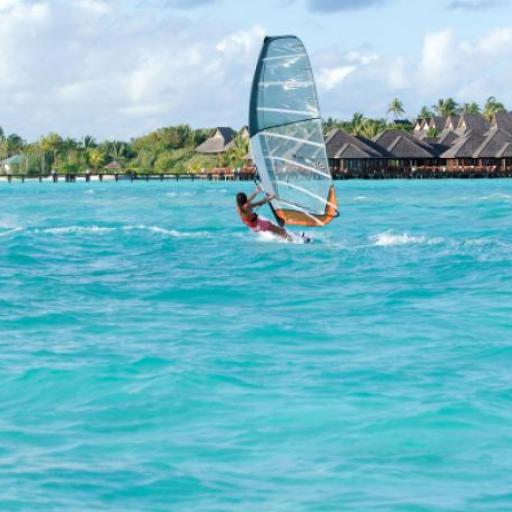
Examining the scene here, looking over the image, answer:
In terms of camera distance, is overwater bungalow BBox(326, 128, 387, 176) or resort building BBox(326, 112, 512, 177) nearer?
overwater bungalow BBox(326, 128, 387, 176)

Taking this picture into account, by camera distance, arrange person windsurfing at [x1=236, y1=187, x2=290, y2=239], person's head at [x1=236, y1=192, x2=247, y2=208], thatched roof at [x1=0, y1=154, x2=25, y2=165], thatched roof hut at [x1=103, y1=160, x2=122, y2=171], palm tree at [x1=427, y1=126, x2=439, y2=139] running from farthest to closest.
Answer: thatched roof at [x1=0, y1=154, x2=25, y2=165] → thatched roof hut at [x1=103, y1=160, x2=122, y2=171] → palm tree at [x1=427, y1=126, x2=439, y2=139] → person windsurfing at [x1=236, y1=187, x2=290, y2=239] → person's head at [x1=236, y1=192, x2=247, y2=208]

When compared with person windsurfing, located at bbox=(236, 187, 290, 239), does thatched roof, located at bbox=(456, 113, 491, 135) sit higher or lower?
higher

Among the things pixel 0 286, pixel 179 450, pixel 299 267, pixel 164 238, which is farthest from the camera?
pixel 164 238

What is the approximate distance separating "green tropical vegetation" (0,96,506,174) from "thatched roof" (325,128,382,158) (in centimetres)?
2062

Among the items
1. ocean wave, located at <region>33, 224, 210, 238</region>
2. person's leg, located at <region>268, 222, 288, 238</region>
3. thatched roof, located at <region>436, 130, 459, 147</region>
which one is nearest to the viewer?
person's leg, located at <region>268, 222, 288, 238</region>

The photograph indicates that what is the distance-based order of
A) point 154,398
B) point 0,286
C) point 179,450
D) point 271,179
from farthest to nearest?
point 271,179, point 0,286, point 154,398, point 179,450

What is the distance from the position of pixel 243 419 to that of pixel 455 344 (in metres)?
3.64

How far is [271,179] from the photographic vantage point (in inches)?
976

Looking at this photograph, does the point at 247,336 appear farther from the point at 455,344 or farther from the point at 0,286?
the point at 0,286

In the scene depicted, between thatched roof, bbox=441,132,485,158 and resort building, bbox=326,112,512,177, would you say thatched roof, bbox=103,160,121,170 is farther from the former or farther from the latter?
thatched roof, bbox=441,132,485,158

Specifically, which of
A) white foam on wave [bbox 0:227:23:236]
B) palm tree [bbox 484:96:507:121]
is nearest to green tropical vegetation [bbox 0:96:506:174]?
palm tree [bbox 484:96:507:121]

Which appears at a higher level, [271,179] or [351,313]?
[271,179]

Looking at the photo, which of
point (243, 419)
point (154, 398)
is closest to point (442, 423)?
point (243, 419)

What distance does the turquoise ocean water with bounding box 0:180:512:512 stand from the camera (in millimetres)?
7406
